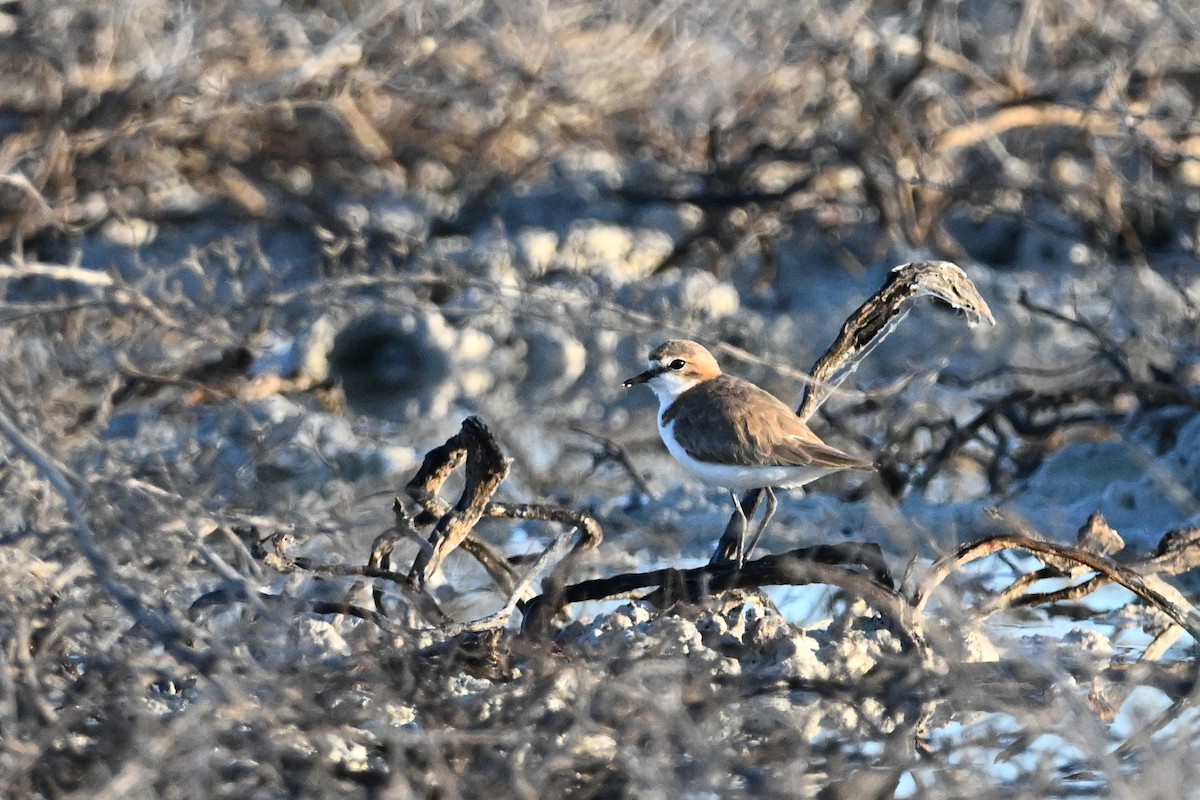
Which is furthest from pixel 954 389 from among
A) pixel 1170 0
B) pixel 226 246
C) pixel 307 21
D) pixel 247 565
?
pixel 247 565

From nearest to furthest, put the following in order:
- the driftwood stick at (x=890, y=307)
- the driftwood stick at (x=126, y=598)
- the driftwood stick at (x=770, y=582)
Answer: the driftwood stick at (x=126, y=598) → the driftwood stick at (x=770, y=582) → the driftwood stick at (x=890, y=307)

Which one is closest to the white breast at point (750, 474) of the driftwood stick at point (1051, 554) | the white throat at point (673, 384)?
the white throat at point (673, 384)

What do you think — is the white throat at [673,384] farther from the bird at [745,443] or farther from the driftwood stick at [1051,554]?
the driftwood stick at [1051,554]

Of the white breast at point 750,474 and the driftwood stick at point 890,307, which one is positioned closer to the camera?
the driftwood stick at point 890,307

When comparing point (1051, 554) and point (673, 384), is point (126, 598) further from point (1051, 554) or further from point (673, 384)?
point (673, 384)

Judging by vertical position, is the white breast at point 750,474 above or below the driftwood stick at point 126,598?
above

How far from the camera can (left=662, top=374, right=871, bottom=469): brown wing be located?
198 inches

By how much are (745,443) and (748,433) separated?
0.04 m

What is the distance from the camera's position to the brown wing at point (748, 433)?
5020 millimetres

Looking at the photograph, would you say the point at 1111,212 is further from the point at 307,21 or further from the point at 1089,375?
the point at 307,21

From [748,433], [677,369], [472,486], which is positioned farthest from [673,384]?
[472,486]

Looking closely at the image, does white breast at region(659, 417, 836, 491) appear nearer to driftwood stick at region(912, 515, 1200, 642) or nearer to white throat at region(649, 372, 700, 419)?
white throat at region(649, 372, 700, 419)

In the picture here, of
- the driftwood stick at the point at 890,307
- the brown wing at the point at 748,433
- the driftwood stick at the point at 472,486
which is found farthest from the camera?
the brown wing at the point at 748,433

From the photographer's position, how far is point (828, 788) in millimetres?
3291
